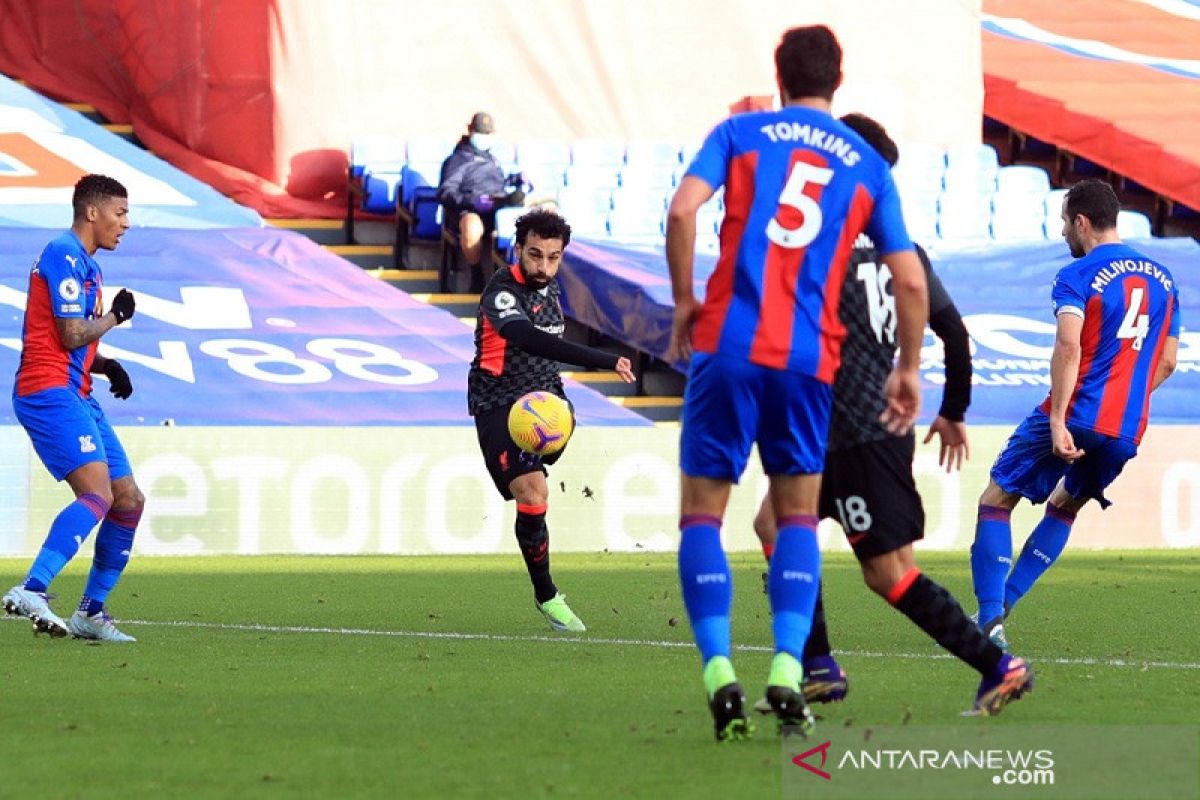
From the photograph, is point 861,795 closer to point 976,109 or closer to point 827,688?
point 827,688

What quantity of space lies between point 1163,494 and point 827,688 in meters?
10.6

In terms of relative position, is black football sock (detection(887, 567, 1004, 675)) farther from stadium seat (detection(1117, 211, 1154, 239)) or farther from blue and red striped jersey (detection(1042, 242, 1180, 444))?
stadium seat (detection(1117, 211, 1154, 239))

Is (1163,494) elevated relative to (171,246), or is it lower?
lower

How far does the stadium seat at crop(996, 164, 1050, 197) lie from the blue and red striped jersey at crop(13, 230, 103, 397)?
14.9 metres

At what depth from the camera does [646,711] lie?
5.95m

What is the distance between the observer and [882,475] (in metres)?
5.98

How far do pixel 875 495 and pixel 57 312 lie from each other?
12.3ft

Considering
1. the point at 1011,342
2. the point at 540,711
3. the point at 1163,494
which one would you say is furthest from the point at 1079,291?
the point at 1011,342

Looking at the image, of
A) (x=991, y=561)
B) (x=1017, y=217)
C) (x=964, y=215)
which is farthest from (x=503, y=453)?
(x=1017, y=217)

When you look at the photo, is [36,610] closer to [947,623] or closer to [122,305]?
[122,305]

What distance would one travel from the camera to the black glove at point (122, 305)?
26.0 ft

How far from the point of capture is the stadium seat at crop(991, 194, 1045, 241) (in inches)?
853

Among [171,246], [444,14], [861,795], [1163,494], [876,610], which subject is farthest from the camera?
[444,14]

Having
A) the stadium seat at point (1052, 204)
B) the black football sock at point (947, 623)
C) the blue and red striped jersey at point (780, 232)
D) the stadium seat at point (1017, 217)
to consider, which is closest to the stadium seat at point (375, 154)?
the stadium seat at point (1017, 217)
